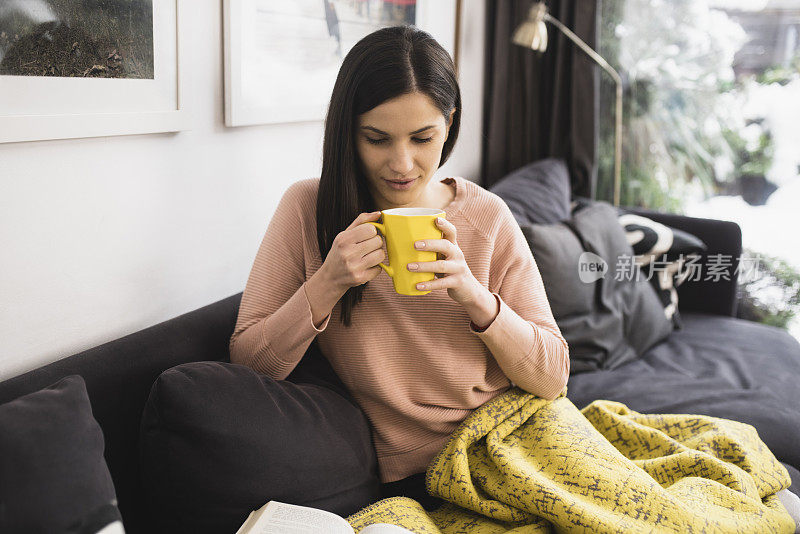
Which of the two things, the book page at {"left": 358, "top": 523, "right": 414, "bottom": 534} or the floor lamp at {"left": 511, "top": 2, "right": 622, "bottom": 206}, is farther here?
the floor lamp at {"left": 511, "top": 2, "right": 622, "bottom": 206}

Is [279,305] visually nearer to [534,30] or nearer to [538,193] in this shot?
[538,193]

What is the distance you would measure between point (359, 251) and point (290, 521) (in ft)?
1.36

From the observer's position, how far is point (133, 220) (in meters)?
1.31

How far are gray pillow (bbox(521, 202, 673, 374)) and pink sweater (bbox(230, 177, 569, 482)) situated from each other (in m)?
0.65

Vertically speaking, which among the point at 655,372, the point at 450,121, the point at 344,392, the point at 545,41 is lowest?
the point at 655,372

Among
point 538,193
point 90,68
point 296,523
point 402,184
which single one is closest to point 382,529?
point 296,523

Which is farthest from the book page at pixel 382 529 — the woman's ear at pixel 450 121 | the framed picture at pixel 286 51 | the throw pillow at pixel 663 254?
the throw pillow at pixel 663 254

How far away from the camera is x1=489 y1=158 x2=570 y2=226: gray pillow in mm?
2291

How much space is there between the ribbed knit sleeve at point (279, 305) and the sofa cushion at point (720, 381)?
93 centimetres

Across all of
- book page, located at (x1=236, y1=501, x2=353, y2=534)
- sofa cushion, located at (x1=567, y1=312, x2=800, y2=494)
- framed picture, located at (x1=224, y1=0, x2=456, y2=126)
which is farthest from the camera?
sofa cushion, located at (x1=567, y1=312, x2=800, y2=494)

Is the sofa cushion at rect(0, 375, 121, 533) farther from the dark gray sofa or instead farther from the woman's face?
the woman's face

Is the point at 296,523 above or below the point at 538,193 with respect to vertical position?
below

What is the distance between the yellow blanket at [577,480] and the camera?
113cm

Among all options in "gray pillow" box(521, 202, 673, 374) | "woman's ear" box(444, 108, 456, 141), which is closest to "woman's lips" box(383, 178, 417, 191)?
"woman's ear" box(444, 108, 456, 141)
